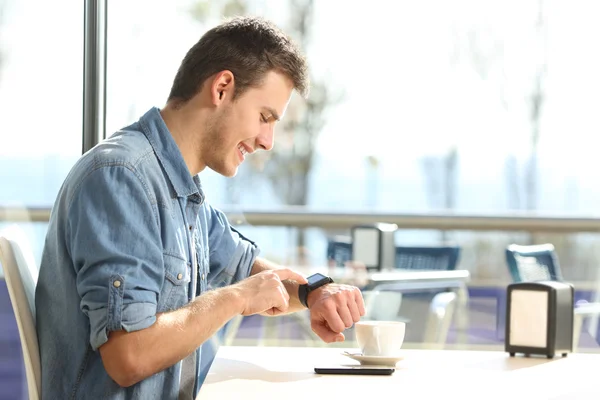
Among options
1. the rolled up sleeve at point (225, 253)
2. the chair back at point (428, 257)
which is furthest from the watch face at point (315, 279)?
the chair back at point (428, 257)

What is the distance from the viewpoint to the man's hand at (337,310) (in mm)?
1616

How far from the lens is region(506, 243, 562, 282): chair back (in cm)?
453

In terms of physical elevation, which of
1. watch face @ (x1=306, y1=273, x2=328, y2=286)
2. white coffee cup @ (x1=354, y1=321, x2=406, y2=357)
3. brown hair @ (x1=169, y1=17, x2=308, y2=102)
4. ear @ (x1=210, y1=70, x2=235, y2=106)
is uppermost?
brown hair @ (x1=169, y1=17, x2=308, y2=102)

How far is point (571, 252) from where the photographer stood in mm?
5949

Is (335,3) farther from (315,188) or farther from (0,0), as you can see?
(0,0)

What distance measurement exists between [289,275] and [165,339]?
319mm

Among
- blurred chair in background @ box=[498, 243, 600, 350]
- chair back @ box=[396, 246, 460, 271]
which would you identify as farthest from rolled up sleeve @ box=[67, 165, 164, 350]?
blurred chair in background @ box=[498, 243, 600, 350]

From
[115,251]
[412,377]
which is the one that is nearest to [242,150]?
[115,251]

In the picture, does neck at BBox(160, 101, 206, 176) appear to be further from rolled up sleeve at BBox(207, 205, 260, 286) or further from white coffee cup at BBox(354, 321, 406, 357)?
white coffee cup at BBox(354, 321, 406, 357)

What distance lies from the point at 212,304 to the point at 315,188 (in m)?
7.74

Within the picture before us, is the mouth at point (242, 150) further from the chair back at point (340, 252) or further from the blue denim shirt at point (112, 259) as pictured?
the chair back at point (340, 252)

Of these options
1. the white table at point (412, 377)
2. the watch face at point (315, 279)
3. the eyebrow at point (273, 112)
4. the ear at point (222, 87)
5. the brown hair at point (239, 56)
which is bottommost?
the white table at point (412, 377)

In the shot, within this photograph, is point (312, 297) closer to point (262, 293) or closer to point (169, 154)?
point (262, 293)

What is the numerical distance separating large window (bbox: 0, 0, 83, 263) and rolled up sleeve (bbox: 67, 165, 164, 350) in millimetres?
1234
